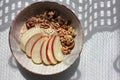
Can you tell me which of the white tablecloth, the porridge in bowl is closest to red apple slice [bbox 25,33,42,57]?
the porridge in bowl

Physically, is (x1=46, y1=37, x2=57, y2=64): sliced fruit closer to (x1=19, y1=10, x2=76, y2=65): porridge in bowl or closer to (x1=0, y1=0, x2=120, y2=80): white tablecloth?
(x1=19, y1=10, x2=76, y2=65): porridge in bowl

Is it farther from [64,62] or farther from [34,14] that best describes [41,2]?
[64,62]

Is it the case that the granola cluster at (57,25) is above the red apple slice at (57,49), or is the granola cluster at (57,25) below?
above

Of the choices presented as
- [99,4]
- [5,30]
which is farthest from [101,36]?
[5,30]

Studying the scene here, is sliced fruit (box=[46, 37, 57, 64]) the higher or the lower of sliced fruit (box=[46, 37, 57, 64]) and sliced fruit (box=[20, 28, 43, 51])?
the lower

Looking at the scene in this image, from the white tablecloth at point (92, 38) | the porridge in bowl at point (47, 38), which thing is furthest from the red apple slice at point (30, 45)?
the white tablecloth at point (92, 38)

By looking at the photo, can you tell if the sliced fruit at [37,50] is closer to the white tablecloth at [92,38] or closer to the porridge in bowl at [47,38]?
the porridge in bowl at [47,38]
